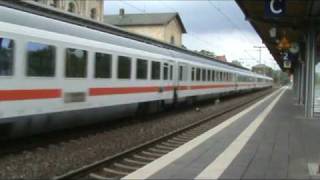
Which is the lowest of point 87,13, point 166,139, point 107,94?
point 166,139

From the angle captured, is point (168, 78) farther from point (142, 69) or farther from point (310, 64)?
point (310, 64)

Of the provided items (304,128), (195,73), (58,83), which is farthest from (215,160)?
(195,73)

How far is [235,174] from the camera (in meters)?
10.1

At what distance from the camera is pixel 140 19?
9756 centimetres

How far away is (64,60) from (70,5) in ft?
153

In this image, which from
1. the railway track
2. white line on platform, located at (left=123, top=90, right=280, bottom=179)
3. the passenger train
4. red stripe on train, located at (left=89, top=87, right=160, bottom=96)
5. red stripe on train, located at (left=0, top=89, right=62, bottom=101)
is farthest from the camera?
red stripe on train, located at (left=89, top=87, right=160, bottom=96)

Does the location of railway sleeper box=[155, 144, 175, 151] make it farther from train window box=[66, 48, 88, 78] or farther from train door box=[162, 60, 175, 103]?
train door box=[162, 60, 175, 103]

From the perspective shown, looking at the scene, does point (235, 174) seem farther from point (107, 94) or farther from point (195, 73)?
point (195, 73)

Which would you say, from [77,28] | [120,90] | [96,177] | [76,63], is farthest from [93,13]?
[96,177]

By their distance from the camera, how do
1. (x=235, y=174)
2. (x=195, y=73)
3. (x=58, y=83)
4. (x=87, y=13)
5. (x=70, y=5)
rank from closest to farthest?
(x=235, y=174) < (x=58, y=83) < (x=195, y=73) < (x=70, y=5) < (x=87, y=13)

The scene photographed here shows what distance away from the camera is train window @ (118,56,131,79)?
1792 centimetres

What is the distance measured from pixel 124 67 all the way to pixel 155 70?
388 centimetres

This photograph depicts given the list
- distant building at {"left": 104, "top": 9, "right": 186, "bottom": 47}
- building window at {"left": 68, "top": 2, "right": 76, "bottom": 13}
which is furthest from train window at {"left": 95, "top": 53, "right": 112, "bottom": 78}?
distant building at {"left": 104, "top": 9, "right": 186, "bottom": 47}

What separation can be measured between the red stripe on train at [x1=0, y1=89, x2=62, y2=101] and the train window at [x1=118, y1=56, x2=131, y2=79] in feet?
13.7
